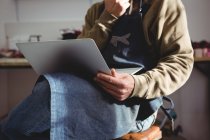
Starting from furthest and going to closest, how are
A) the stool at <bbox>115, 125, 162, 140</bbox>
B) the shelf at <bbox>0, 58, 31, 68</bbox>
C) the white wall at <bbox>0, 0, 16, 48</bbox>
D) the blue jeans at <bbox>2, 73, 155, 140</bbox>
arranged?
the white wall at <bbox>0, 0, 16, 48</bbox> < the shelf at <bbox>0, 58, 31, 68</bbox> < the stool at <bbox>115, 125, 162, 140</bbox> < the blue jeans at <bbox>2, 73, 155, 140</bbox>

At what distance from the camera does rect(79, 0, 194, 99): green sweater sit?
659mm

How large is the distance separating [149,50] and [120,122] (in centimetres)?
24

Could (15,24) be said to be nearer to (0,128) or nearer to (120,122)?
(0,128)

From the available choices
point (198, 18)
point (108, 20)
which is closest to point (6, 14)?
point (108, 20)

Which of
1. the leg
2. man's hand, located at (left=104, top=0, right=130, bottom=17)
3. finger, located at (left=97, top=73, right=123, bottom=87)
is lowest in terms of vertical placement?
the leg

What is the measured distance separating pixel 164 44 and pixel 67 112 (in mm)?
322

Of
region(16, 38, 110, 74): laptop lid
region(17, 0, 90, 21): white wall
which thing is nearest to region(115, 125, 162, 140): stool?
region(16, 38, 110, 74): laptop lid

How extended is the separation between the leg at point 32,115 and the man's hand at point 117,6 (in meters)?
0.31

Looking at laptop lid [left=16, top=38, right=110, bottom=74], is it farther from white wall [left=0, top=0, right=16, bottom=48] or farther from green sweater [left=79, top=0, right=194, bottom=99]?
white wall [left=0, top=0, right=16, bottom=48]

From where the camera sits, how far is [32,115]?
59 cm

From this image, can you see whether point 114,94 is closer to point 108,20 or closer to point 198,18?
point 108,20

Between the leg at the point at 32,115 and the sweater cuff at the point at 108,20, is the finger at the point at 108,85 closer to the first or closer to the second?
the leg at the point at 32,115

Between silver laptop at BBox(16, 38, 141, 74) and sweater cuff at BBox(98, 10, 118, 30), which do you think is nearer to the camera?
silver laptop at BBox(16, 38, 141, 74)

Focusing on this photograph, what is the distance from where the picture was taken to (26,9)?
1707 mm
